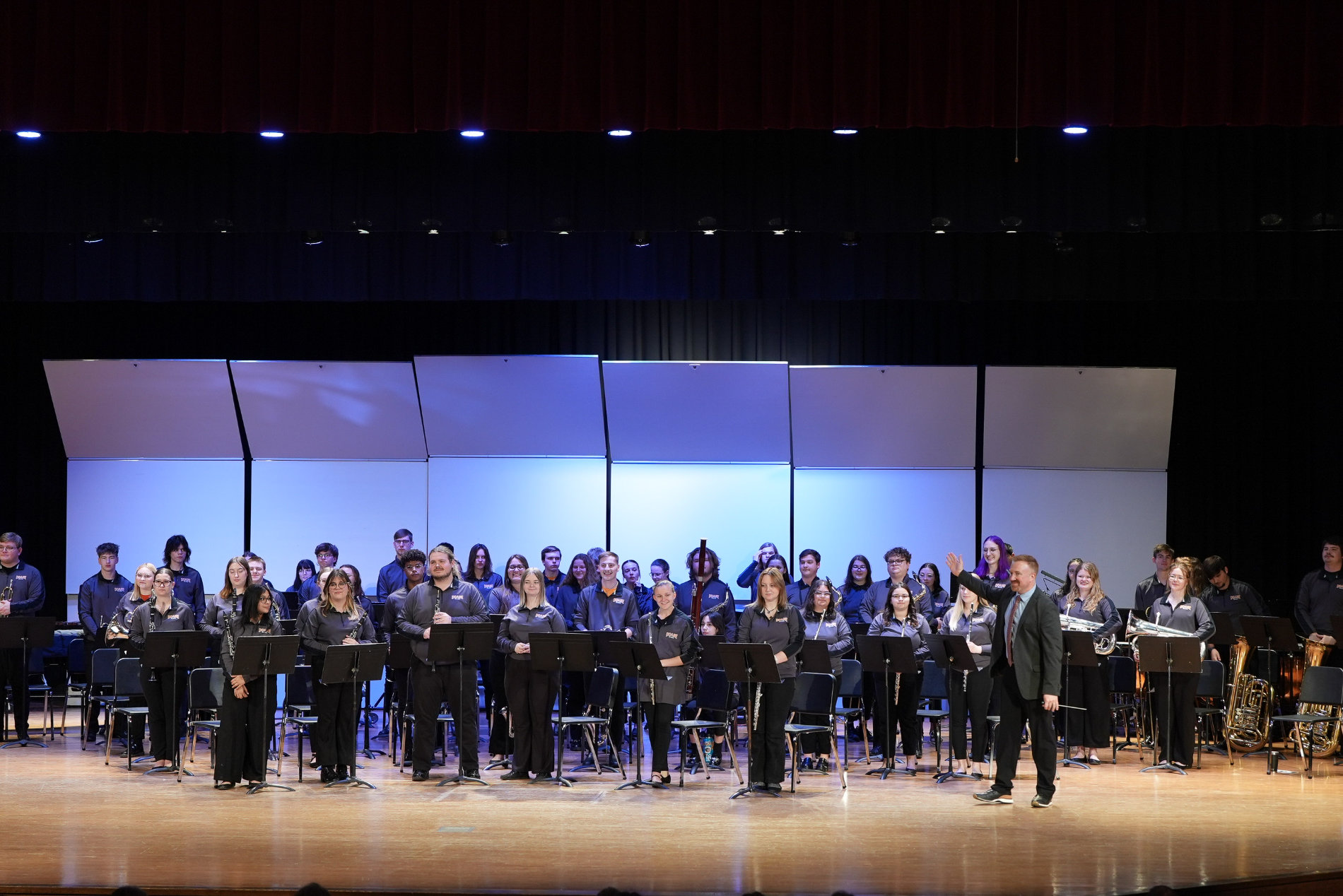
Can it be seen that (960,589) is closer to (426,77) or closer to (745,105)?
(745,105)

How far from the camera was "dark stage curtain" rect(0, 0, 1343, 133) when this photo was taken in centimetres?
847

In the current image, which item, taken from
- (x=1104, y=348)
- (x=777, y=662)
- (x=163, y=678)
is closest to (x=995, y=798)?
(x=777, y=662)

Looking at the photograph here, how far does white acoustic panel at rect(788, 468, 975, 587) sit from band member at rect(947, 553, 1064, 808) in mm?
5395

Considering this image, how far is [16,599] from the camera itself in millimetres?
12117

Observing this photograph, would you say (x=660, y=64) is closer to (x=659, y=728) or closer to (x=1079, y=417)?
(x=659, y=728)

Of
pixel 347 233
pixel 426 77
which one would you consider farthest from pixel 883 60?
pixel 347 233

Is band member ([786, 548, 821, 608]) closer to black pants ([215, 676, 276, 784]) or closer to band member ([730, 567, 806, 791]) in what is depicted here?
band member ([730, 567, 806, 791])

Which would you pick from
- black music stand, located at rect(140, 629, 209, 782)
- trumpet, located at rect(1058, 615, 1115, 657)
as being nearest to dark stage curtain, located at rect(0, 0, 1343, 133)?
black music stand, located at rect(140, 629, 209, 782)

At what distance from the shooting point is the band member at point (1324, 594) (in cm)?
1177

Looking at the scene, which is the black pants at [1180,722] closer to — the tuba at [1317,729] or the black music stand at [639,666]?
the tuba at [1317,729]

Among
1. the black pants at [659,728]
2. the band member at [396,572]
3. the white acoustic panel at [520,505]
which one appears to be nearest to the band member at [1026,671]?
the black pants at [659,728]

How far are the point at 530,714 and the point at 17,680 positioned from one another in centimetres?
452

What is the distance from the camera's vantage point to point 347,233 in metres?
12.8

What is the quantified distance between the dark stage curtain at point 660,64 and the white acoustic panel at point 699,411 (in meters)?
5.32
